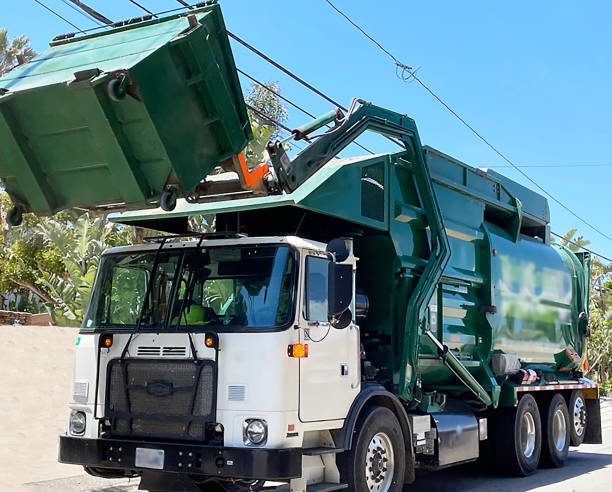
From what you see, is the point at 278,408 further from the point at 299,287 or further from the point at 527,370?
the point at 527,370

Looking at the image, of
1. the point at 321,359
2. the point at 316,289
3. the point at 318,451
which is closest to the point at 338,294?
the point at 316,289

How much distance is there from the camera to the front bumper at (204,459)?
234 inches

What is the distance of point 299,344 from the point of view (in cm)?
636

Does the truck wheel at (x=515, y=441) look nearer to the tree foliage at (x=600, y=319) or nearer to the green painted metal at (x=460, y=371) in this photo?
the green painted metal at (x=460, y=371)

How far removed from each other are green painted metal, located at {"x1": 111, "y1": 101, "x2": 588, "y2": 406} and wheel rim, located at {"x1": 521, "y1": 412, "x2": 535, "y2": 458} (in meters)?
0.77

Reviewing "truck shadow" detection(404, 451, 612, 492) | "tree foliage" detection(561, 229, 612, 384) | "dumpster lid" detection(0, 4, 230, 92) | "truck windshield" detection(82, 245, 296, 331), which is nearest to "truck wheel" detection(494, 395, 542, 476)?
"truck shadow" detection(404, 451, 612, 492)

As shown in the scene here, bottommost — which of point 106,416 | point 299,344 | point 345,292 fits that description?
point 106,416

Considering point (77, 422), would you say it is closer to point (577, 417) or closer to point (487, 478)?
point (487, 478)

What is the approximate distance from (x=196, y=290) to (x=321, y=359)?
127 centimetres

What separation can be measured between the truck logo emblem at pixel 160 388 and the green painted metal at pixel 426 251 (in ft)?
5.60

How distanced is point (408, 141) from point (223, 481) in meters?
4.25

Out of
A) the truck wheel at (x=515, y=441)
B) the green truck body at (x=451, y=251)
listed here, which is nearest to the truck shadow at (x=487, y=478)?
the truck wheel at (x=515, y=441)

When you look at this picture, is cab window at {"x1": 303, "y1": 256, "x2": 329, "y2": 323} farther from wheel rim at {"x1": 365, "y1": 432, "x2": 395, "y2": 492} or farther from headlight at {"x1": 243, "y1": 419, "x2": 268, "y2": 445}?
wheel rim at {"x1": 365, "y1": 432, "x2": 395, "y2": 492}

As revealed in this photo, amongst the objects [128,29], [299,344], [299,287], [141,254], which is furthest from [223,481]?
[128,29]
